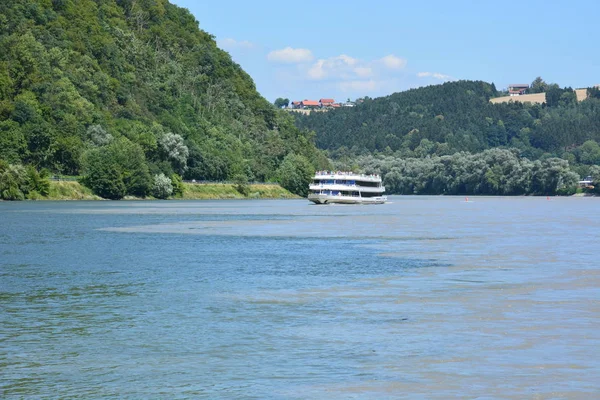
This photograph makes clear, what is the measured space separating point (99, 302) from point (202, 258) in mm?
22508

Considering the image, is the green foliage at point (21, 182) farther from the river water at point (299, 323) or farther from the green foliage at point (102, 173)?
the river water at point (299, 323)

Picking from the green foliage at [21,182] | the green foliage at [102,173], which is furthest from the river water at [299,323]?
the green foliage at [102,173]

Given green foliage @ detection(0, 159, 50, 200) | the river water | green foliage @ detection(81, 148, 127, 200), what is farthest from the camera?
green foliage @ detection(81, 148, 127, 200)

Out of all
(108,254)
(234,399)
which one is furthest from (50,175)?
(234,399)

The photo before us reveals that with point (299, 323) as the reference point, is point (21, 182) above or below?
above

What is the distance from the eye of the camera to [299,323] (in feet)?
106

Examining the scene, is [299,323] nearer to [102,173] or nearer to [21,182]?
[21,182]

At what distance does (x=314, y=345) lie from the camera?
28.1m

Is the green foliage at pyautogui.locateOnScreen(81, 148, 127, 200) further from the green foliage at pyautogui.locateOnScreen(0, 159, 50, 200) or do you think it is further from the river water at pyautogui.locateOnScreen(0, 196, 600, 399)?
the river water at pyautogui.locateOnScreen(0, 196, 600, 399)

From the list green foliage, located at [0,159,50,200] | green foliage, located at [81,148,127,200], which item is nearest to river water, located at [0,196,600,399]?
green foliage, located at [0,159,50,200]

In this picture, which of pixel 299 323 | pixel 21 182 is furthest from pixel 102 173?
pixel 299 323

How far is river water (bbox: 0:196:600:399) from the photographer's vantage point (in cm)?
2330

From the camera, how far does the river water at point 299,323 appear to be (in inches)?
917

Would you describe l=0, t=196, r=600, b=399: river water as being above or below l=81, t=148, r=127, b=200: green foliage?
below
